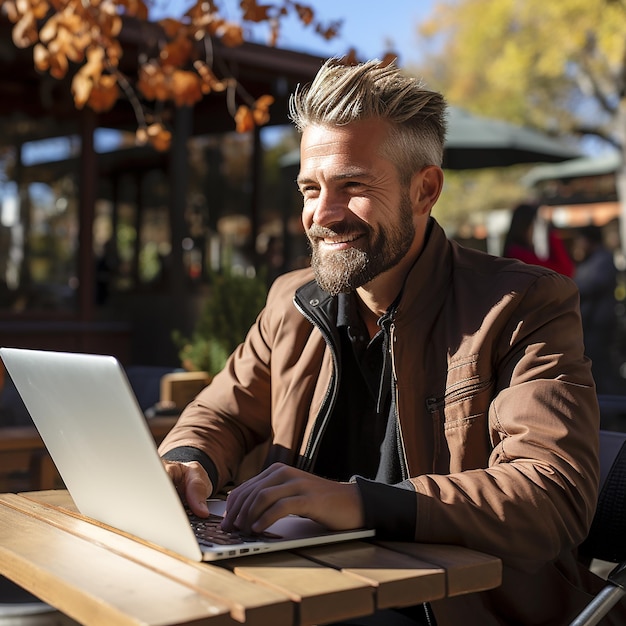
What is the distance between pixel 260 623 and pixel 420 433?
2.77 ft

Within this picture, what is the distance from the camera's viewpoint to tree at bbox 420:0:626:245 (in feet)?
59.8

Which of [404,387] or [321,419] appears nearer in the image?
[404,387]

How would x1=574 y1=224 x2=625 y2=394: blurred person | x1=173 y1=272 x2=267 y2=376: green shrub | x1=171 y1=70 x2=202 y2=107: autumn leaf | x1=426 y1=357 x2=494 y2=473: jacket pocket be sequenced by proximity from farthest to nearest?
1. x1=574 y1=224 x2=625 y2=394: blurred person
2. x1=171 y1=70 x2=202 y2=107: autumn leaf
3. x1=173 y1=272 x2=267 y2=376: green shrub
4. x1=426 y1=357 x2=494 y2=473: jacket pocket

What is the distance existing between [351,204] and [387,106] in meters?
0.23

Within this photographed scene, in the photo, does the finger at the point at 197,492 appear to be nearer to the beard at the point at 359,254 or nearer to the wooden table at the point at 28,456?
the beard at the point at 359,254

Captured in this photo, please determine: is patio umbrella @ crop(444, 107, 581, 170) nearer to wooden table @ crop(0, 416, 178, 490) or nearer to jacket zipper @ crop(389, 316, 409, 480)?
wooden table @ crop(0, 416, 178, 490)

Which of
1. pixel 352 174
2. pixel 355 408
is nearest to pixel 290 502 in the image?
pixel 355 408

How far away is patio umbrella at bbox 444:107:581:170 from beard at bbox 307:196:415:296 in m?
7.75

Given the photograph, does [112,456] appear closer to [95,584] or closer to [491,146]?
[95,584]

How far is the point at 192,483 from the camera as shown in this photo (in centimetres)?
197

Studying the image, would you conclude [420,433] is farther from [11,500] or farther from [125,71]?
[125,71]

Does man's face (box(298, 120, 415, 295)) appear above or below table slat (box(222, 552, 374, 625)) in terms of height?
above

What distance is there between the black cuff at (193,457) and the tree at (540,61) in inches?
172

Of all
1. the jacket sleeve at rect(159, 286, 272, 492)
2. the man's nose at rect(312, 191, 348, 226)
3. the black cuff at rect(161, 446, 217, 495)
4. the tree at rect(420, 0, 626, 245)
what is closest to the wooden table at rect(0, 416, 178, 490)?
the jacket sleeve at rect(159, 286, 272, 492)
